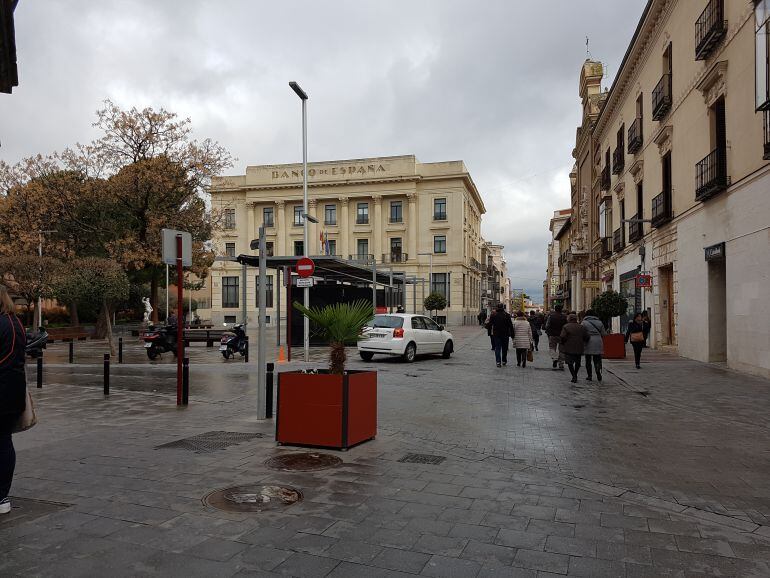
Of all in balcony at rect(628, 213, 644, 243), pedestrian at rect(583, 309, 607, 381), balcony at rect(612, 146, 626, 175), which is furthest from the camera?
balcony at rect(612, 146, 626, 175)

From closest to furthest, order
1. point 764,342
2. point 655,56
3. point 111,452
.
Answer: point 111,452 → point 764,342 → point 655,56

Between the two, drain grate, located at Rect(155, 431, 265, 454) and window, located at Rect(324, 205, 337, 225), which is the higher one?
window, located at Rect(324, 205, 337, 225)

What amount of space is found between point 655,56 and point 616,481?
2153cm

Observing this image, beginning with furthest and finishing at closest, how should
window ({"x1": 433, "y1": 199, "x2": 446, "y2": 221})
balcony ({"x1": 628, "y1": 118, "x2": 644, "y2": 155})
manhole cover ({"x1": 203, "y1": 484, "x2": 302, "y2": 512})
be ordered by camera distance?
1. window ({"x1": 433, "y1": 199, "x2": 446, "y2": 221})
2. balcony ({"x1": 628, "y1": 118, "x2": 644, "y2": 155})
3. manhole cover ({"x1": 203, "y1": 484, "x2": 302, "y2": 512})

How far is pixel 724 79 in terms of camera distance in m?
15.4

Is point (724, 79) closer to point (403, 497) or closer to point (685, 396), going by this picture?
point (685, 396)

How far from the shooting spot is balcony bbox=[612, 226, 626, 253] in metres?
28.9

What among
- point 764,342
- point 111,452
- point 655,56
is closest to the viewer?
point 111,452

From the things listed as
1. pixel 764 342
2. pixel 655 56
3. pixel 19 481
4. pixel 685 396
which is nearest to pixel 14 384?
pixel 19 481

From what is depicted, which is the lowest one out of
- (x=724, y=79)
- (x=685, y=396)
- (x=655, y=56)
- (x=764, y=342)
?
(x=685, y=396)

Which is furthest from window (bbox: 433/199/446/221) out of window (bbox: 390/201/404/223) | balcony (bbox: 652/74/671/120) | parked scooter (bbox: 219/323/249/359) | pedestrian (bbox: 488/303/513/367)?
pedestrian (bbox: 488/303/513/367)

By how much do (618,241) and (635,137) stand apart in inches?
245

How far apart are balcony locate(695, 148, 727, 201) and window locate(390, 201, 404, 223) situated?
48034mm

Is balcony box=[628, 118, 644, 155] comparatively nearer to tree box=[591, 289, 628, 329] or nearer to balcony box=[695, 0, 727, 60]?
tree box=[591, 289, 628, 329]
